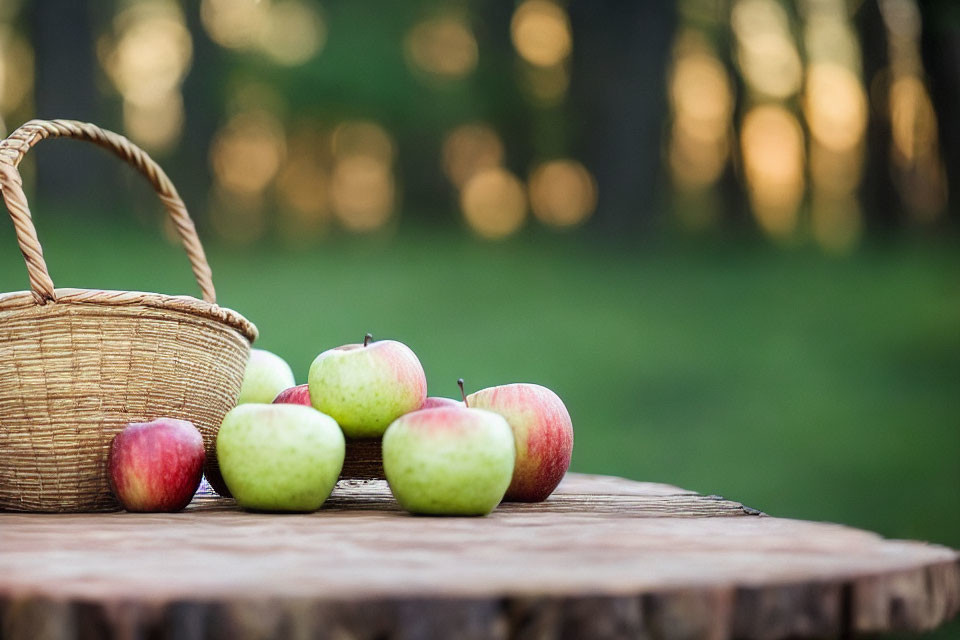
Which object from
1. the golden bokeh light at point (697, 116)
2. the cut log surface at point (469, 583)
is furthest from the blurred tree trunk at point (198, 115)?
the cut log surface at point (469, 583)

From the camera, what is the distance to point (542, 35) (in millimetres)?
9914

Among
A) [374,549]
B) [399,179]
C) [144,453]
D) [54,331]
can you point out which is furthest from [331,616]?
[399,179]

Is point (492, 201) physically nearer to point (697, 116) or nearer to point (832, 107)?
point (697, 116)

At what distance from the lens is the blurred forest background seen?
5.86 metres

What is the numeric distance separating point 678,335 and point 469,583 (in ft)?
19.7

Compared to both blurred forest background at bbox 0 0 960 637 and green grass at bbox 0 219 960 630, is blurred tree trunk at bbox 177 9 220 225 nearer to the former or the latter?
blurred forest background at bbox 0 0 960 637

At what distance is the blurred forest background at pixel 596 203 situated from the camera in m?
5.86

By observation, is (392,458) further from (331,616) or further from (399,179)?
(399,179)

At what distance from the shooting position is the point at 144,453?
5.15 ft

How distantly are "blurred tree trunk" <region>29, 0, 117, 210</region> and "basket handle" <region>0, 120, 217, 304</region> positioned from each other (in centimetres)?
583

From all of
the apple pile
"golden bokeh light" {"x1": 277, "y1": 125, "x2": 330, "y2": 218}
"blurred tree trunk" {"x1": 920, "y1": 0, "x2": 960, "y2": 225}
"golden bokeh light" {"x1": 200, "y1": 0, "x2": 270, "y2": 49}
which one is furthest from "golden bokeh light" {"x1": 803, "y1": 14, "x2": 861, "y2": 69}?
the apple pile

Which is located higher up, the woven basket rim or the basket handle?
the basket handle

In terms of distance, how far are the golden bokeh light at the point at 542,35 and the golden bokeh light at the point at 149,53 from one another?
3.24m

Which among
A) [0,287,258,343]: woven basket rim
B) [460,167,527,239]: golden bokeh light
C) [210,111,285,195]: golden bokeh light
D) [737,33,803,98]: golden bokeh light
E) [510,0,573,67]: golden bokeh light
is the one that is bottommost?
[0,287,258,343]: woven basket rim
